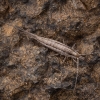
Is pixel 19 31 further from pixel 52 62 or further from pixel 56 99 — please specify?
pixel 56 99

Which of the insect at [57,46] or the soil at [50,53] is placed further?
the insect at [57,46]

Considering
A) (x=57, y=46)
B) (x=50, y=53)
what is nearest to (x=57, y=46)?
(x=57, y=46)

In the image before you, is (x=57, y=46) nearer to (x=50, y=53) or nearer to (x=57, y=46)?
(x=57, y=46)

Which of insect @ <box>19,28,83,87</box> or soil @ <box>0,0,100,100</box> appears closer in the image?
soil @ <box>0,0,100,100</box>

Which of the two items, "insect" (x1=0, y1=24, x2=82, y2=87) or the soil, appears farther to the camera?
"insect" (x1=0, y1=24, x2=82, y2=87)

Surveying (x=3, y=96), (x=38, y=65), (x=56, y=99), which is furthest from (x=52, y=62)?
(x=3, y=96)

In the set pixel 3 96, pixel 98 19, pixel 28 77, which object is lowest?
pixel 3 96

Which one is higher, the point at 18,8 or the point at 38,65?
the point at 18,8

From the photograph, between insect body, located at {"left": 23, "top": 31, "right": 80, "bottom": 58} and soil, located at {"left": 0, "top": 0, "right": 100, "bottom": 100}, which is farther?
insect body, located at {"left": 23, "top": 31, "right": 80, "bottom": 58}
